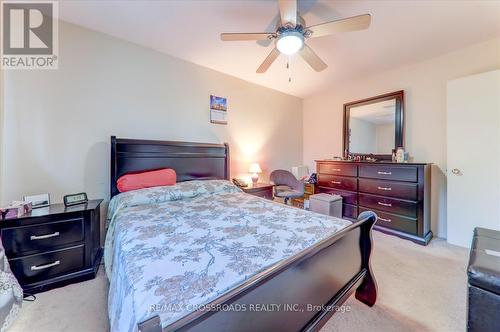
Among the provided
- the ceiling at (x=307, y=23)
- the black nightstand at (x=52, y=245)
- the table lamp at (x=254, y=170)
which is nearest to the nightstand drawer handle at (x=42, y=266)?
the black nightstand at (x=52, y=245)

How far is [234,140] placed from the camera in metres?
3.60

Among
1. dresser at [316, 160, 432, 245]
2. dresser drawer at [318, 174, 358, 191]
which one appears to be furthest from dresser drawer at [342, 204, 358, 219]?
dresser drawer at [318, 174, 358, 191]

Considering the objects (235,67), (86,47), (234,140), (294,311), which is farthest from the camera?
(234,140)

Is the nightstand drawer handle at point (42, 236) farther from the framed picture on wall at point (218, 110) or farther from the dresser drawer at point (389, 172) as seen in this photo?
the dresser drawer at point (389, 172)

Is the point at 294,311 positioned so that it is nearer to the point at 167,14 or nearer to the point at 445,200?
the point at 167,14

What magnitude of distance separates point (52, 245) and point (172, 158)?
57.0 inches

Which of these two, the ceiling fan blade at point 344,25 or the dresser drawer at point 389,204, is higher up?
the ceiling fan blade at point 344,25

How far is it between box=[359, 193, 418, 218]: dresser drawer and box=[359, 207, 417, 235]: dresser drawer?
0.20 feet

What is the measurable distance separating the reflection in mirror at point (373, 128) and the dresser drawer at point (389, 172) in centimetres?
56

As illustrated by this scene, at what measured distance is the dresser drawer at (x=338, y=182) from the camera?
3.36m

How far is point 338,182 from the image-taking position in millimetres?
3566

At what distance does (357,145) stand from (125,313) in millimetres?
4015

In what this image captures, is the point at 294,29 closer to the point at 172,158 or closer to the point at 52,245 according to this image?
the point at 172,158

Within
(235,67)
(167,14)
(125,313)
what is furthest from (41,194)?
(235,67)
